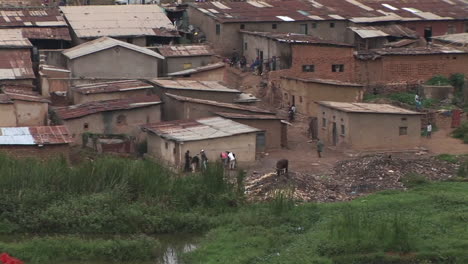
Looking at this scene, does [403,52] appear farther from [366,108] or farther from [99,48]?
[99,48]

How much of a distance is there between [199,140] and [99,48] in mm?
8010

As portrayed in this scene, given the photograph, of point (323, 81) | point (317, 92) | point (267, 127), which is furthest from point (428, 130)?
point (267, 127)

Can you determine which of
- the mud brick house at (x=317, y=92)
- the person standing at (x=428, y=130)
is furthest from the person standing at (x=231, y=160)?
the person standing at (x=428, y=130)

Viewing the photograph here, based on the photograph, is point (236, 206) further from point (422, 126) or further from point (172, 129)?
point (422, 126)

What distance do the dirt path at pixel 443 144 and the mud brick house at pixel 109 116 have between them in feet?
24.7

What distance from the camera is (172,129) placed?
33188 millimetres

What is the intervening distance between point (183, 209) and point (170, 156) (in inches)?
149

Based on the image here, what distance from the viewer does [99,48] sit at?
3884 centimetres

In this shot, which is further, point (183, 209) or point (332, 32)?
point (332, 32)

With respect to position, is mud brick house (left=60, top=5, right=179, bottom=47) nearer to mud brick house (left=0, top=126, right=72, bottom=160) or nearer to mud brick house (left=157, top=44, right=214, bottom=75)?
mud brick house (left=157, top=44, right=214, bottom=75)

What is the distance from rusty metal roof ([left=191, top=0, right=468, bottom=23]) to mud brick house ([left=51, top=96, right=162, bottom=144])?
9729 millimetres

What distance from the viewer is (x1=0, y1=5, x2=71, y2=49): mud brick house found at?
136 ft

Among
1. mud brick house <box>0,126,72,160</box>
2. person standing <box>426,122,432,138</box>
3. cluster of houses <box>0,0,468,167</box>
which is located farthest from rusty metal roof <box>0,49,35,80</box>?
person standing <box>426,122,432,138</box>

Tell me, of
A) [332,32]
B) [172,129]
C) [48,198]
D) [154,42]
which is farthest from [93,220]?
[332,32]
